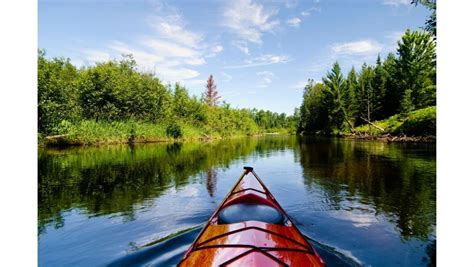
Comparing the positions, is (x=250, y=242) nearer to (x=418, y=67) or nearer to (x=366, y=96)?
(x=418, y=67)

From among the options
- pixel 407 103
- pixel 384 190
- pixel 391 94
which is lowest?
pixel 384 190

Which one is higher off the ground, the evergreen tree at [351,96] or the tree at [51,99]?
the evergreen tree at [351,96]

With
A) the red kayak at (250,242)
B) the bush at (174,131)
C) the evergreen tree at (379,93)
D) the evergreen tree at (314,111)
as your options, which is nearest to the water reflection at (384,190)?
the red kayak at (250,242)

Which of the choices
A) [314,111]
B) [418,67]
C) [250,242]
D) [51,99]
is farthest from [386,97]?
[250,242]

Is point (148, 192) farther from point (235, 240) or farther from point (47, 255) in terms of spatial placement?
point (235, 240)

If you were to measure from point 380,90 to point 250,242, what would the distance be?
45.9 m

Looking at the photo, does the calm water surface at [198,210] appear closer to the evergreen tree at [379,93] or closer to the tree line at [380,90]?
the tree line at [380,90]

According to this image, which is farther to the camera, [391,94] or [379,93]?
[379,93]

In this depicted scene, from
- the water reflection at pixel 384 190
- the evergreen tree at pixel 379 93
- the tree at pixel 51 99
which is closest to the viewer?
the water reflection at pixel 384 190

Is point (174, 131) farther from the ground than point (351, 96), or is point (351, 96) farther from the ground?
point (351, 96)

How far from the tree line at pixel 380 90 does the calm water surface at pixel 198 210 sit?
2693 centimetres

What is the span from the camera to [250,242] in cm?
270

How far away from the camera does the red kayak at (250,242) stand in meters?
2.45
